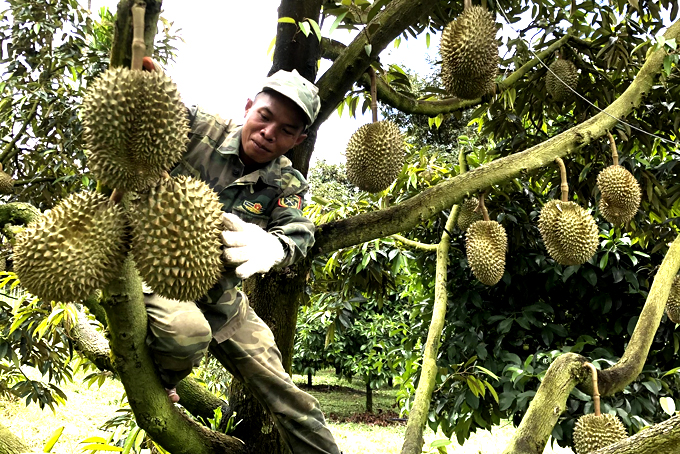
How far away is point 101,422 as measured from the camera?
5543mm

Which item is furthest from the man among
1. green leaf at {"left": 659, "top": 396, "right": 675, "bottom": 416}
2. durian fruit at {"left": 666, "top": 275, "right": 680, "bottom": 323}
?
durian fruit at {"left": 666, "top": 275, "right": 680, "bottom": 323}

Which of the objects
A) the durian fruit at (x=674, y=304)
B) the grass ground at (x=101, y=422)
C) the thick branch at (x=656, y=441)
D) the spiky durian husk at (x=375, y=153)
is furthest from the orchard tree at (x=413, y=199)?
the grass ground at (x=101, y=422)

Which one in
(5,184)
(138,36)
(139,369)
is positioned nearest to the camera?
(138,36)

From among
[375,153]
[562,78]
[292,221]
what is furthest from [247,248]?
[562,78]

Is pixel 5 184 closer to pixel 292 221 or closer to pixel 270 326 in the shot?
pixel 270 326

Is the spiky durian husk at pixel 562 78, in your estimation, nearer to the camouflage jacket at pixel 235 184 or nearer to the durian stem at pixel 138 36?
the camouflage jacket at pixel 235 184

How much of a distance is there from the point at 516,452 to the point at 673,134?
243cm

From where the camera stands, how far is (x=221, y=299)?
5.38 ft

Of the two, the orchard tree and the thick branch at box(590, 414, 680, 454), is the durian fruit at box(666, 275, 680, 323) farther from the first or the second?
the thick branch at box(590, 414, 680, 454)

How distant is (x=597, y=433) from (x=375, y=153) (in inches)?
51.5

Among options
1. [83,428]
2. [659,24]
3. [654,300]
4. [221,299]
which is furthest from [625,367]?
[83,428]

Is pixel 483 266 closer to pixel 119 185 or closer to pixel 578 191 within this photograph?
pixel 578 191

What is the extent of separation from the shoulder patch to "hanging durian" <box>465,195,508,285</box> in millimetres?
950

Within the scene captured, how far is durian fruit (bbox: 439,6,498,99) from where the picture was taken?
81.7 inches
